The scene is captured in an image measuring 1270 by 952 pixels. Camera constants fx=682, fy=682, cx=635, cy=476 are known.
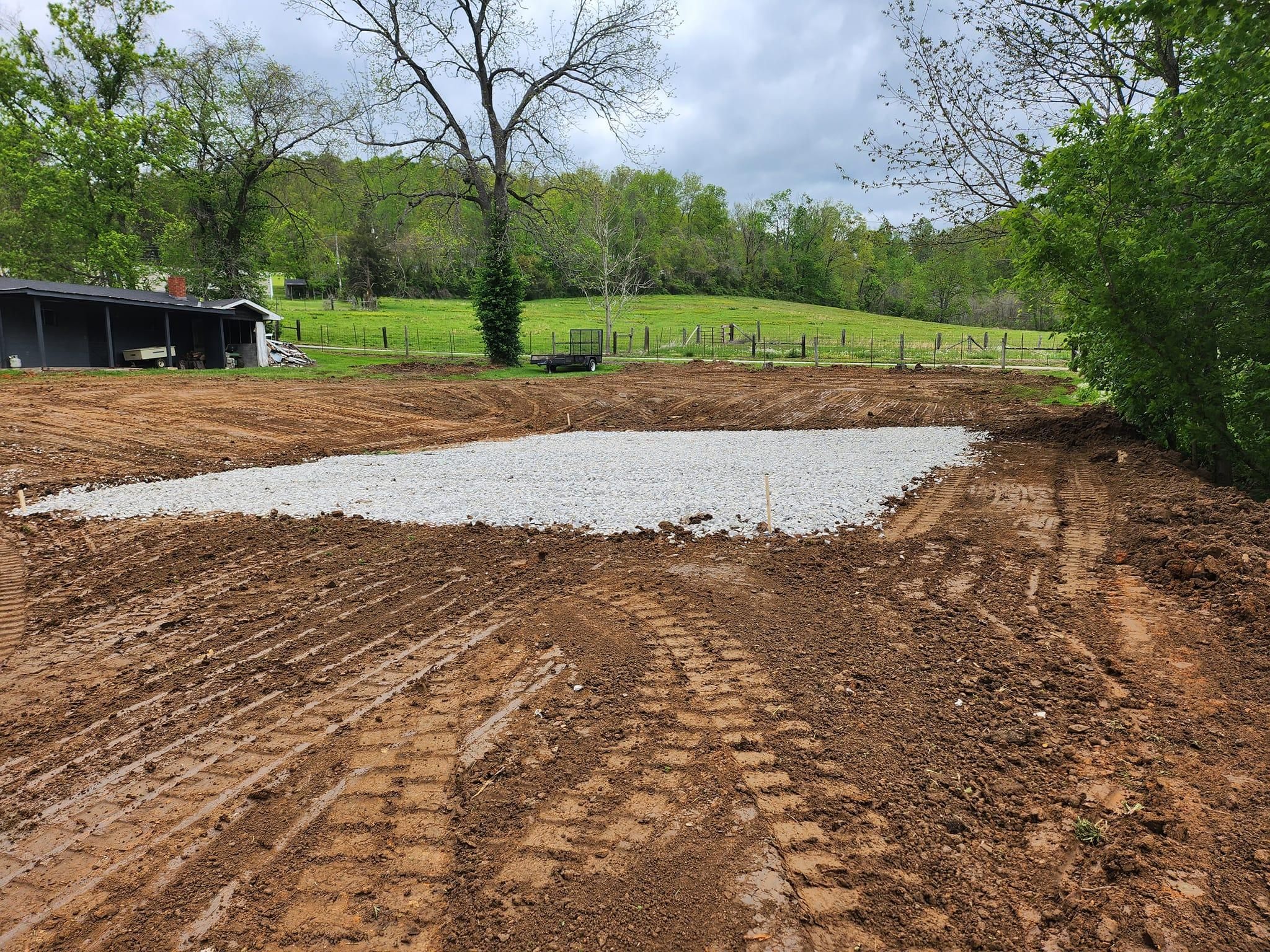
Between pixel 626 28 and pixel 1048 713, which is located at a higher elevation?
pixel 626 28

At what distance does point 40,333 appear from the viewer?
24.1m

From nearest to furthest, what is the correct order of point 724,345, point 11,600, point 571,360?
point 11,600 → point 571,360 → point 724,345

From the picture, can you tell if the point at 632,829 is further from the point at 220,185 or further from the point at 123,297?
the point at 220,185

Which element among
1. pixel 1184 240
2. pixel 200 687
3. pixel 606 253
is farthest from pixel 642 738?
pixel 606 253

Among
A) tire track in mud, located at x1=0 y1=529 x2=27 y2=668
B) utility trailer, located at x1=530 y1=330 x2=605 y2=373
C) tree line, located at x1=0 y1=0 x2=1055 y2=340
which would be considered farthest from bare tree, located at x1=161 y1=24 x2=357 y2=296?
tire track in mud, located at x1=0 y1=529 x2=27 y2=668

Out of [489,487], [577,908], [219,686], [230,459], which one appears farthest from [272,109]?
[577,908]

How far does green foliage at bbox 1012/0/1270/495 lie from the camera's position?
24.7 ft

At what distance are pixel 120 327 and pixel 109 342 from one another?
1712 mm

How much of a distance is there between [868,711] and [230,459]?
12.9 metres

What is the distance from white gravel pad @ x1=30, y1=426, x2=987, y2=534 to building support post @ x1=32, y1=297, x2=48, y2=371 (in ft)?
63.3

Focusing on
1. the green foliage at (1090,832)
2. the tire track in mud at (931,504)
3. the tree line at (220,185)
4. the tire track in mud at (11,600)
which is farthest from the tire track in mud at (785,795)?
the tree line at (220,185)

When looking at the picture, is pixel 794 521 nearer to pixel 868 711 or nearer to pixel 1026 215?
pixel 868 711

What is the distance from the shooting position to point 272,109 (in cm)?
3547

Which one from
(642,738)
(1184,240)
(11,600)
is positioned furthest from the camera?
(1184,240)
